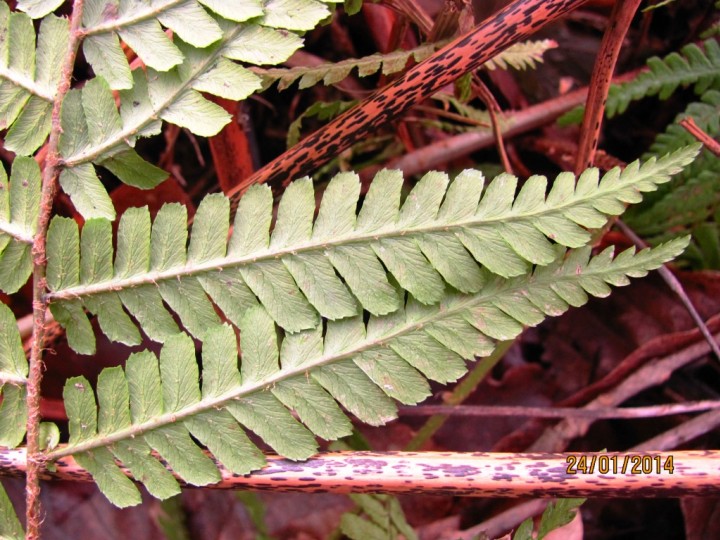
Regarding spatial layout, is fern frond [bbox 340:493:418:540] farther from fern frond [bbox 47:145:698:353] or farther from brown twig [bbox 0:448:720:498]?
fern frond [bbox 47:145:698:353]

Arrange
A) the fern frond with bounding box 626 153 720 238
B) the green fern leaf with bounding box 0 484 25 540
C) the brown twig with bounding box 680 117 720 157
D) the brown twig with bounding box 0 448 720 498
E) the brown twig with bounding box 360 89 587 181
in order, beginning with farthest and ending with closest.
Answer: the brown twig with bounding box 360 89 587 181 → the fern frond with bounding box 626 153 720 238 → the brown twig with bounding box 680 117 720 157 → the green fern leaf with bounding box 0 484 25 540 → the brown twig with bounding box 0 448 720 498

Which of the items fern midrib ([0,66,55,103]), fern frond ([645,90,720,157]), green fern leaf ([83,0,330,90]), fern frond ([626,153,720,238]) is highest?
fern frond ([645,90,720,157])

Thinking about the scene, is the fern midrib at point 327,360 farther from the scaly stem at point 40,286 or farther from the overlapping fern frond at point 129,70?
the overlapping fern frond at point 129,70

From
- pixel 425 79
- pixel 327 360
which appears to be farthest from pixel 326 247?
pixel 425 79

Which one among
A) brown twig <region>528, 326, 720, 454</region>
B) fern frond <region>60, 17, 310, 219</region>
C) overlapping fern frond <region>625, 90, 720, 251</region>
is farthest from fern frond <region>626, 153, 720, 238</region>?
fern frond <region>60, 17, 310, 219</region>

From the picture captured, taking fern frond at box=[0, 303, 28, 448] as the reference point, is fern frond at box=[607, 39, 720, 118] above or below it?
above

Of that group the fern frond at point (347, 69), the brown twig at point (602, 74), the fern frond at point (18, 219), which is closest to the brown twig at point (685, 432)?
the brown twig at point (602, 74)
